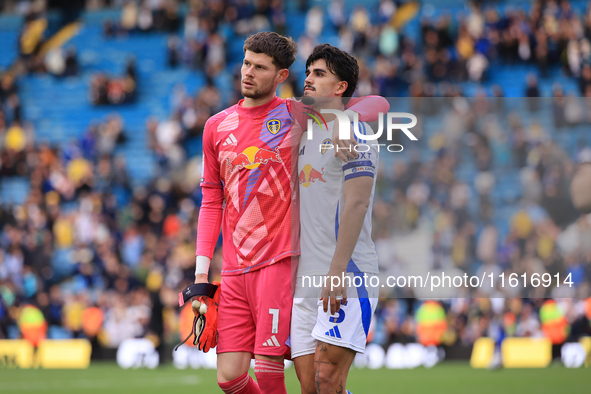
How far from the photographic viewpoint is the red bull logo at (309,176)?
4.23m

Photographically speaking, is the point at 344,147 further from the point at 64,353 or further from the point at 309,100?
the point at 64,353

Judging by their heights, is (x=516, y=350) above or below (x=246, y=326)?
below

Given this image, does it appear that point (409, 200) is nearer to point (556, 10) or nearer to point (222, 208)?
point (222, 208)

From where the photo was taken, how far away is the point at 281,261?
4363mm

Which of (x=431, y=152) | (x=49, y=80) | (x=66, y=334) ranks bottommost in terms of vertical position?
(x=66, y=334)

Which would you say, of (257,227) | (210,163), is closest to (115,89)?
(210,163)

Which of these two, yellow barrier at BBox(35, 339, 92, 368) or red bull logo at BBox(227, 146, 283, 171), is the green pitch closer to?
yellow barrier at BBox(35, 339, 92, 368)

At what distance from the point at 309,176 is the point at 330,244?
398 millimetres

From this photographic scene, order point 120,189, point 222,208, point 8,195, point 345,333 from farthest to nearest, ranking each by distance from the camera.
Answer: point 8,195 → point 120,189 → point 222,208 → point 345,333

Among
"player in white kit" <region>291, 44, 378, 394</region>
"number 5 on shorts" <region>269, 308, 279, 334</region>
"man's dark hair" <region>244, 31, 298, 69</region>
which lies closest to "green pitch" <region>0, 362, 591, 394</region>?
"number 5 on shorts" <region>269, 308, 279, 334</region>

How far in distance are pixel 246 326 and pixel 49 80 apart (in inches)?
689

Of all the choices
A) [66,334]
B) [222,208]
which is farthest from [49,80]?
[222,208]

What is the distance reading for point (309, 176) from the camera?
4270 mm

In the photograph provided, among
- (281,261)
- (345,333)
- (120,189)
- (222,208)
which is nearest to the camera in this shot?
(345,333)
